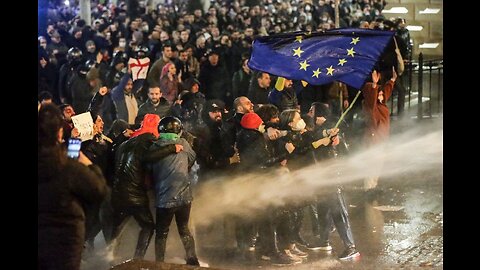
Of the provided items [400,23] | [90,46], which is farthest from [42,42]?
[400,23]

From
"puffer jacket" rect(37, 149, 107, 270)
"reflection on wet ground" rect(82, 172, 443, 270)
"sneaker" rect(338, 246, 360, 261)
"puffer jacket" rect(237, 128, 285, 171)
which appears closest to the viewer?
"puffer jacket" rect(37, 149, 107, 270)

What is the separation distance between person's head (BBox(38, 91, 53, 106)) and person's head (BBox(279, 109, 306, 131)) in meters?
2.11

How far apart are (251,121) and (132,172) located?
46.2 inches

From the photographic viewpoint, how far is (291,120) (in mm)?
6277

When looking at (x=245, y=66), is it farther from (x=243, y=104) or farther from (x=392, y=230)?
(x=392, y=230)

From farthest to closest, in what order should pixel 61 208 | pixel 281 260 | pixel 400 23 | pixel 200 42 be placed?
1. pixel 200 42
2. pixel 281 260
3. pixel 400 23
4. pixel 61 208

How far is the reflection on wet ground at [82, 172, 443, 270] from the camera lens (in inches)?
235

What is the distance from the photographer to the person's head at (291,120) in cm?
626

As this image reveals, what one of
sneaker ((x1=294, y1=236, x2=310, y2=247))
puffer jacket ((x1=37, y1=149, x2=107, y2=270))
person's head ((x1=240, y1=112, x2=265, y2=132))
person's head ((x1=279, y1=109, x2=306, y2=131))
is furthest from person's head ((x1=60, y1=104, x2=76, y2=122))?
sneaker ((x1=294, y1=236, x2=310, y2=247))

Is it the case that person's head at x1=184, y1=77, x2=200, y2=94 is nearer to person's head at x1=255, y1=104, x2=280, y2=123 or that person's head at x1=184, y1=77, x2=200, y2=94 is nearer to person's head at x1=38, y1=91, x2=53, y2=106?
person's head at x1=255, y1=104, x2=280, y2=123

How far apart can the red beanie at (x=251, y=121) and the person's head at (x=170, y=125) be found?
584 millimetres
